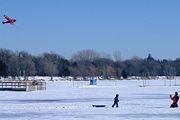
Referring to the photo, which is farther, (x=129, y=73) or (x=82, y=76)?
(x=129, y=73)

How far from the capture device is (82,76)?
571 feet

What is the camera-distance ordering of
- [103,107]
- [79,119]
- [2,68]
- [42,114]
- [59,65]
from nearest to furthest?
1. [79,119]
2. [42,114]
3. [103,107]
4. [2,68]
5. [59,65]

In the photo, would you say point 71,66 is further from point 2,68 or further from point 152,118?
point 152,118

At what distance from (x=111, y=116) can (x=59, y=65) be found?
15692cm

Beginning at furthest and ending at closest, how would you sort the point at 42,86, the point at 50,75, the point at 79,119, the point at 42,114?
1. the point at 50,75
2. the point at 42,86
3. the point at 42,114
4. the point at 79,119

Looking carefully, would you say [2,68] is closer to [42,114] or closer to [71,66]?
[71,66]

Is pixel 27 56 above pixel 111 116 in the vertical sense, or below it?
above

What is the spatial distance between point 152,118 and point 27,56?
15433 cm

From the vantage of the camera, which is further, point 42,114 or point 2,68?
point 2,68

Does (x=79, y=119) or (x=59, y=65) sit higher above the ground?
(x=59, y=65)

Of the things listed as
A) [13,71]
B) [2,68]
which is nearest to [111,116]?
[2,68]

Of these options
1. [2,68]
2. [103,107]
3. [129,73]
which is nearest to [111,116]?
[103,107]

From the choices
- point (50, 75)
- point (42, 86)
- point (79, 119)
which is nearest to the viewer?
point (79, 119)

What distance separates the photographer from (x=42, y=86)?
6372cm
